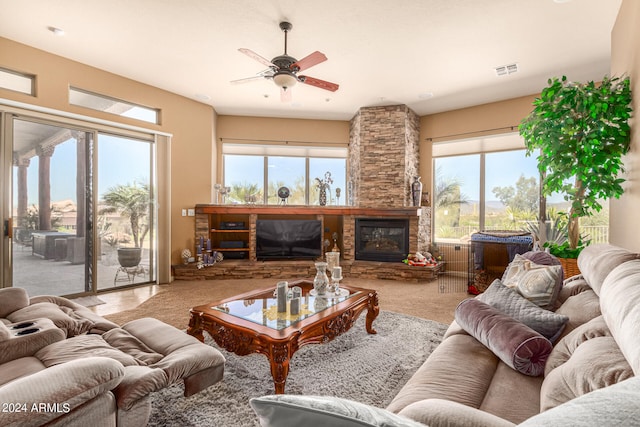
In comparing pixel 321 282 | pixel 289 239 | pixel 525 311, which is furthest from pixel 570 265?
pixel 289 239

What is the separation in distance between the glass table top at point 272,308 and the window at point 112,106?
363 centimetres

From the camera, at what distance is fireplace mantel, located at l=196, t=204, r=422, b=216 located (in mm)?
5445

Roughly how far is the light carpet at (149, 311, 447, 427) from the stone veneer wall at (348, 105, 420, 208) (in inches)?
122

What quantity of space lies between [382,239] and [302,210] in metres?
1.59

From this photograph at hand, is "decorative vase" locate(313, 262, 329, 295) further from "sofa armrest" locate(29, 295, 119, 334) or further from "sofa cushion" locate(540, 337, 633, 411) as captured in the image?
"sofa cushion" locate(540, 337, 633, 411)

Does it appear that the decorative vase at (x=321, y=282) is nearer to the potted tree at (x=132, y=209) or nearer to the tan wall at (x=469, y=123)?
the potted tree at (x=132, y=209)

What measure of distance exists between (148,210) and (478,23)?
5.08 m

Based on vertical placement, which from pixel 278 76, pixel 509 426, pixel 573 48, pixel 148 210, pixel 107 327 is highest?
pixel 573 48

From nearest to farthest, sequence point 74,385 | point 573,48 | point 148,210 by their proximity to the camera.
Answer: point 74,385, point 573,48, point 148,210

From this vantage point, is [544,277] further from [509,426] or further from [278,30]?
[278,30]

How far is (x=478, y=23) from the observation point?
3.11 m

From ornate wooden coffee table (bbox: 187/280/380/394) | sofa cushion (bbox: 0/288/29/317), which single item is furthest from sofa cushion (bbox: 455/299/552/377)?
sofa cushion (bbox: 0/288/29/317)

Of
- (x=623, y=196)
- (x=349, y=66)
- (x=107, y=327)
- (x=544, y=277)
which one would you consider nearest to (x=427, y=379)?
(x=544, y=277)

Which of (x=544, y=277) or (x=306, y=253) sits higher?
(x=544, y=277)
